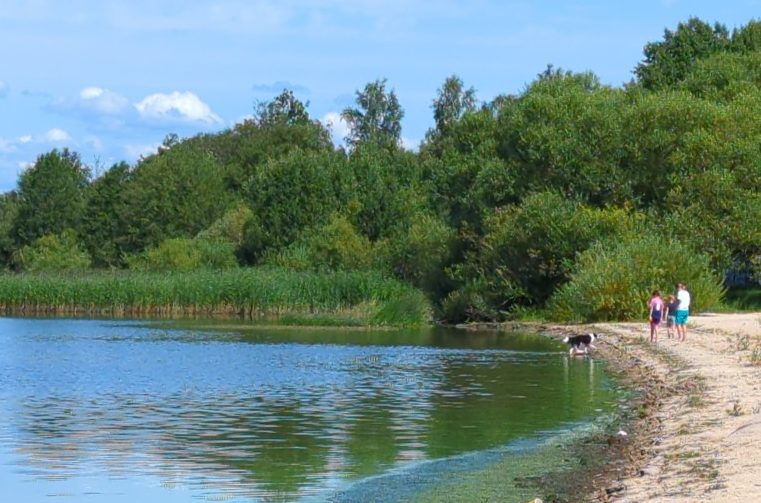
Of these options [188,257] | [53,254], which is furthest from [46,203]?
[188,257]

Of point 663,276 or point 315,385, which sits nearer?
point 315,385

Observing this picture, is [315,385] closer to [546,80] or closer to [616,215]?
[616,215]

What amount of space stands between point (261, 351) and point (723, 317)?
55.7 feet

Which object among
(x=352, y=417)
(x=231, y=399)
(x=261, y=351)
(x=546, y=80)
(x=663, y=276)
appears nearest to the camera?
(x=352, y=417)

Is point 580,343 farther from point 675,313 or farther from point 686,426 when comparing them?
point 686,426

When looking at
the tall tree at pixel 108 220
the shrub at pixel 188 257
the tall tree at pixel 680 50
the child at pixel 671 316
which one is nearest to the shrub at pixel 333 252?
the shrub at pixel 188 257

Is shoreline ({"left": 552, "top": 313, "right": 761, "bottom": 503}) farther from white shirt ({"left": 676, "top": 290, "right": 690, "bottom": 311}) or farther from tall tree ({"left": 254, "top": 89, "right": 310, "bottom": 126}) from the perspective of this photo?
tall tree ({"left": 254, "top": 89, "right": 310, "bottom": 126})

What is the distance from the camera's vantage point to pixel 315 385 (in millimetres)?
30484

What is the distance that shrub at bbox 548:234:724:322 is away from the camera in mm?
48062

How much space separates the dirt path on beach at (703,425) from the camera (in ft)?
45.9

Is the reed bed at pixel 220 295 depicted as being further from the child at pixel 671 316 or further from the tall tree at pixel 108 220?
the tall tree at pixel 108 220

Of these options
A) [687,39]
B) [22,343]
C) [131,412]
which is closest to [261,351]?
[22,343]

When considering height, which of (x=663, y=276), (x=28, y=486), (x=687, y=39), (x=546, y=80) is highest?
(x=687, y=39)

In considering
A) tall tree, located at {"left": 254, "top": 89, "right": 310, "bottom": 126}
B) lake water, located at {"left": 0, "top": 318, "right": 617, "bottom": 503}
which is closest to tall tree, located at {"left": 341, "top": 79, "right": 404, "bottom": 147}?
tall tree, located at {"left": 254, "top": 89, "right": 310, "bottom": 126}
